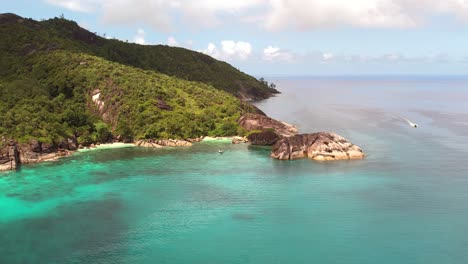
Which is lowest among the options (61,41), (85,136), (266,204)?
(266,204)

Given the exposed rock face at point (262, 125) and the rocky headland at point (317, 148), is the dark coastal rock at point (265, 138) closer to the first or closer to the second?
the exposed rock face at point (262, 125)

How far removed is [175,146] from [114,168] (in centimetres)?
2268

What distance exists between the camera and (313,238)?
50656 mm

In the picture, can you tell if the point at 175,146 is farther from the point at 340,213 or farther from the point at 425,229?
the point at 425,229

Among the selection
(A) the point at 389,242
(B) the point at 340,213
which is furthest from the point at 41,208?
(A) the point at 389,242

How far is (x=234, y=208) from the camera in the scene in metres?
59.9

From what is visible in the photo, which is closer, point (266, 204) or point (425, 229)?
point (425, 229)

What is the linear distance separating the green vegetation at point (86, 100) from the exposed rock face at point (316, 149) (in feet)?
83.2

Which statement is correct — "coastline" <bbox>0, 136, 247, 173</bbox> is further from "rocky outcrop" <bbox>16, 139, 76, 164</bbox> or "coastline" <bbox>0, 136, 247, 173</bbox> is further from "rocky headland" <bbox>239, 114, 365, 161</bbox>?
"rocky headland" <bbox>239, 114, 365, 161</bbox>

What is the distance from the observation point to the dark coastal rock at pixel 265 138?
10412 cm

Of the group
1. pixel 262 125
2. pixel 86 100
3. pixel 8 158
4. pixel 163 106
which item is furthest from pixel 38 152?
pixel 262 125

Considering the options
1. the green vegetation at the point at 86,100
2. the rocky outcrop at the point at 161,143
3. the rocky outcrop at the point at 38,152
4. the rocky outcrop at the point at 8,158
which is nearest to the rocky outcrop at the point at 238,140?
the green vegetation at the point at 86,100

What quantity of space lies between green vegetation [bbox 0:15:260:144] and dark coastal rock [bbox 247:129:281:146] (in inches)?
408

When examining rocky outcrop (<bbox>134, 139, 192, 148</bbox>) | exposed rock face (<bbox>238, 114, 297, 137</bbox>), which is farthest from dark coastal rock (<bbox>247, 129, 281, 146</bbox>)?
rocky outcrop (<bbox>134, 139, 192, 148</bbox>)
